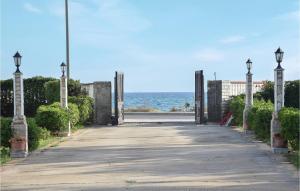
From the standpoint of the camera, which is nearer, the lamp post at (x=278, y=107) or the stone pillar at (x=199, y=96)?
the lamp post at (x=278, y=107)

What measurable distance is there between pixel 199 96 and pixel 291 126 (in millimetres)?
14306

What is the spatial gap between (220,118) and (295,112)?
48.1 ft

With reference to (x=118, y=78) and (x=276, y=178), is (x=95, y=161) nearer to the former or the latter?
(x=276, y=178)

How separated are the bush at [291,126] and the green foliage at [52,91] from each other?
15.1m

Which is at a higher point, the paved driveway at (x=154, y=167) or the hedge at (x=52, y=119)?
the hedge at (x=52, y=119)

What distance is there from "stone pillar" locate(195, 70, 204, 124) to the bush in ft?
44.3

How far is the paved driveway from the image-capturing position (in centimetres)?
1006

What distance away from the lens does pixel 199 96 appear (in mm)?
27359

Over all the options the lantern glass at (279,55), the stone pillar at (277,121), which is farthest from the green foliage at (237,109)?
the lantern glass at (279,55)

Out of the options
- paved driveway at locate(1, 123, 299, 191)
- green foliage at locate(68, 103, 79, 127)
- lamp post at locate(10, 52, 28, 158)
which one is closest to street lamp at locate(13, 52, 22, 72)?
lamp post at locate(10, 52, 28, 158)

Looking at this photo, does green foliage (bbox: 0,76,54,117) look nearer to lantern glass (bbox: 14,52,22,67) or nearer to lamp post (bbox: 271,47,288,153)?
lantern glass (bbox: 14,52,22,67)

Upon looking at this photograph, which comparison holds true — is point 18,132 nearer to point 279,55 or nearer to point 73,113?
point 279,55

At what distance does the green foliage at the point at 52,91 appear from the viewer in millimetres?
27000

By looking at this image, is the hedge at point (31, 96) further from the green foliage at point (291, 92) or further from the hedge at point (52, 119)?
the green foliage at point (291, 92)
